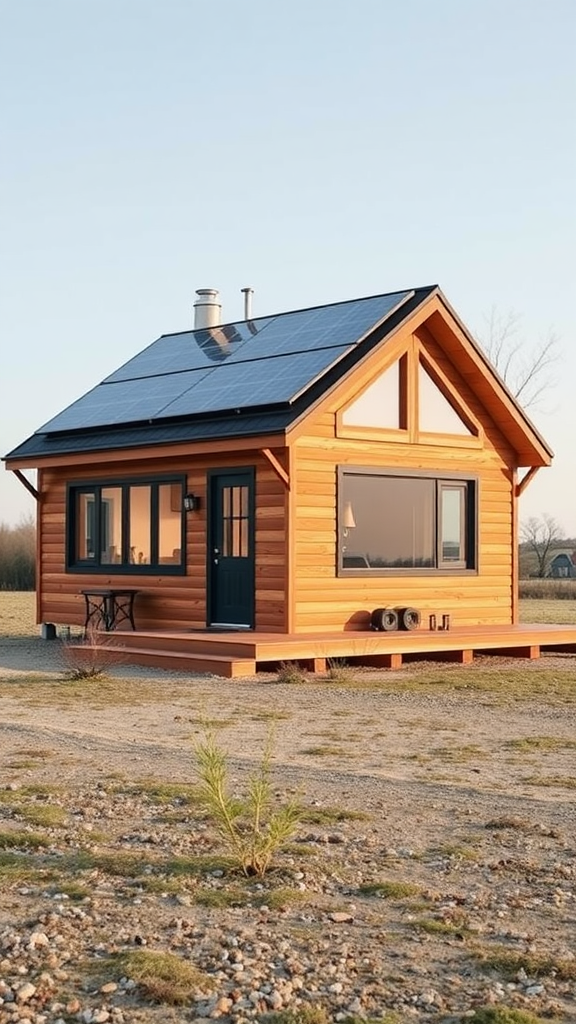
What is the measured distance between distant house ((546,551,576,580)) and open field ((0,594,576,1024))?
5094cm

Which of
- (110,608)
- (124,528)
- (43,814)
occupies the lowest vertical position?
(43,814)

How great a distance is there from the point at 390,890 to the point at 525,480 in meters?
15.0

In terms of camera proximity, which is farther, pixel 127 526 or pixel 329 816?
pixel 127 526

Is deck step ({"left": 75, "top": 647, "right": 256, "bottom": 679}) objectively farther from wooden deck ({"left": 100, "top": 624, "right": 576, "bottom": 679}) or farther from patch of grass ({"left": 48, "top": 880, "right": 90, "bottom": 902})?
patch of grass ({"left": 48, "top": 880, "right": 90, "bottom": 902})

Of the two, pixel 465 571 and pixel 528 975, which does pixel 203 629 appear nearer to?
pixel 465 571

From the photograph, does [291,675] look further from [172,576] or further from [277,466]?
[172,576]

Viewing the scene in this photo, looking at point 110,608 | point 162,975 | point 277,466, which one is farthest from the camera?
point 110,608

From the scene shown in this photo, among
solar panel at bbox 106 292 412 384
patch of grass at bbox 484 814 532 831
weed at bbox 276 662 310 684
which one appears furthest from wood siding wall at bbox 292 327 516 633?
patch of grass at bbox 484 814 532 831

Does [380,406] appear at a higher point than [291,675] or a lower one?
higher

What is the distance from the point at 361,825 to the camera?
702 centimetres

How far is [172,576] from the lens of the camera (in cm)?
1869

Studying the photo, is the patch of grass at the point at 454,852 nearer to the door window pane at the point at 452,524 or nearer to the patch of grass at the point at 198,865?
the patch of grass at the point at 198,865

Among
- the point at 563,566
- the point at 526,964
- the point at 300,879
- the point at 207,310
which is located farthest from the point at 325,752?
the point at 563,566

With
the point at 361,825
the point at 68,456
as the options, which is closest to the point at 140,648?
the point at 68,456
